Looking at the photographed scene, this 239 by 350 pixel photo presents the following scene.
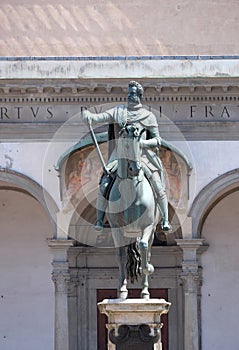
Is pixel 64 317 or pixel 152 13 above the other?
pixel 152 13

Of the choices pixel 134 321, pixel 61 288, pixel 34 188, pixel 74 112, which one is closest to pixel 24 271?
pixel 61 288

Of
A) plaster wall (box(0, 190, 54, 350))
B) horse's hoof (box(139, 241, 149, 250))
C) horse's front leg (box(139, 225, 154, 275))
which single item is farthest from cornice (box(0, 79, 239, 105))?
horse's hoof (box(139, 241, 149, 250))

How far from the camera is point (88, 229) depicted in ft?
84.9

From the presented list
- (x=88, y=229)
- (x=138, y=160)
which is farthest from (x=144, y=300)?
(x=88, y=229)

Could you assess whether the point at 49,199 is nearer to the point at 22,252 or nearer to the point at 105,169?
the point at 22,252

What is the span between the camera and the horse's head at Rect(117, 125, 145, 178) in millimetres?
13773

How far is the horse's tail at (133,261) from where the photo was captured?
14070mm

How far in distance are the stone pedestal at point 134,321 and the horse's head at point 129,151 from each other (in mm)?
1461

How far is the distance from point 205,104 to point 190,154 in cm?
102

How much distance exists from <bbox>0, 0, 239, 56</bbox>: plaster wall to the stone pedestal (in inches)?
530

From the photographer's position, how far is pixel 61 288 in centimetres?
2377

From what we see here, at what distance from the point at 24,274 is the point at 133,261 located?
1212 cm

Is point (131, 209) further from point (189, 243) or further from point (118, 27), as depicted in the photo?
point (118, 27)

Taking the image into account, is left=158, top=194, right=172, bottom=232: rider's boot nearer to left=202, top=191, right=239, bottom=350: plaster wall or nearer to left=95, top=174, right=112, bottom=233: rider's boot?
left=95, top=174, right=112, bottom=233: rider's boot
